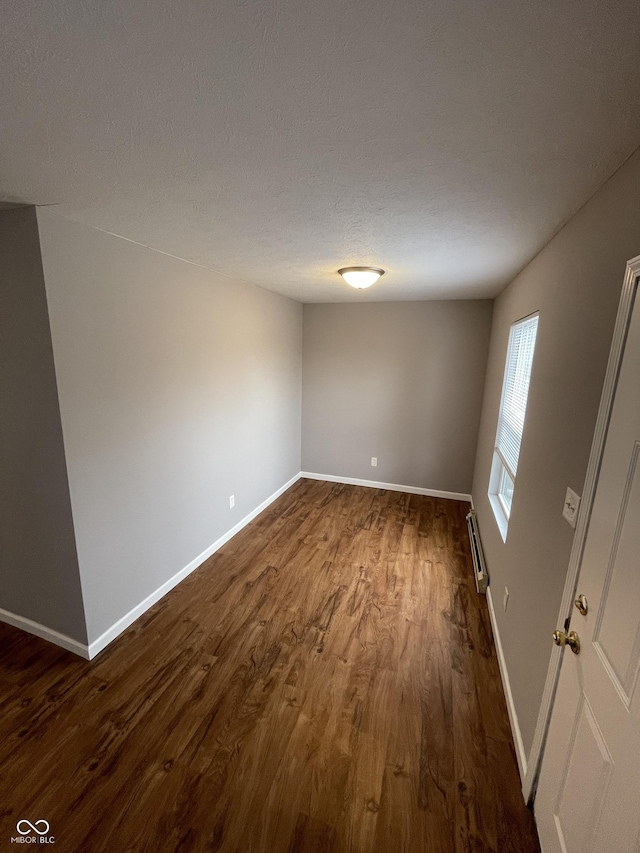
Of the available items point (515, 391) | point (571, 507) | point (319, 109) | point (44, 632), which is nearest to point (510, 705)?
point (571, 507)

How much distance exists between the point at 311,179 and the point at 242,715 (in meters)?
2.36

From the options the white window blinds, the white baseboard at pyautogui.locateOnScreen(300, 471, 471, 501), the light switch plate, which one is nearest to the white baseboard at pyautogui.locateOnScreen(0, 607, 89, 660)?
the light switch plate

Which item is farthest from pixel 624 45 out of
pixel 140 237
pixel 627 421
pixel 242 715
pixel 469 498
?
pixel 469 498

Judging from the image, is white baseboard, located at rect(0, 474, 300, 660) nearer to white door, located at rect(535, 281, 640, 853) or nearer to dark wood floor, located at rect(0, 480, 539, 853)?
dark wood floor, located at rect(0, 480, 539, 853)

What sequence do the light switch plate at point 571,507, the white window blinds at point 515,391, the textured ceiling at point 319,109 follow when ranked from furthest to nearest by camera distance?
the white window blinds at point 515,391 → the light switch plate at point 571,507 → the textured ceiling at point 319,109

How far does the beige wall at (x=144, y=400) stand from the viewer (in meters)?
1.74

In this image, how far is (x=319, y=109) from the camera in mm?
861

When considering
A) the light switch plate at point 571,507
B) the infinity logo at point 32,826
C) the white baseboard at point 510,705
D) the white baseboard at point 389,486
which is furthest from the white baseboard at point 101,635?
the light switch plate at point 571,507

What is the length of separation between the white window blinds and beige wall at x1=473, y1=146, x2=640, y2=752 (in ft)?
0.71

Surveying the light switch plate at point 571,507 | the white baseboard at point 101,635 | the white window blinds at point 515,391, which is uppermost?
the white window blinds at point 515,391

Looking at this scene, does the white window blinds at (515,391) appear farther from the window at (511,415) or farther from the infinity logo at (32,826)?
the infinity logo at (32,826)

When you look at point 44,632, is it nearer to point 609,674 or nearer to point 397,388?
point 609,674

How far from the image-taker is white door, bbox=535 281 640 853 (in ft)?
2.71

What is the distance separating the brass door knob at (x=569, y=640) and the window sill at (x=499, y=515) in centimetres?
103
